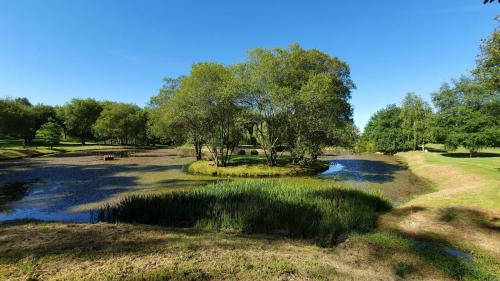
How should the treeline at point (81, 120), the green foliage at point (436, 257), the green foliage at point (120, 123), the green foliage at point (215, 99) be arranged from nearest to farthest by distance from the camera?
1. the green foliage at point (436, 257)
2. the green foliage at point (215, 99)
3. the treeline at point (81, 120)
4. the green foliage at point (120, 123)

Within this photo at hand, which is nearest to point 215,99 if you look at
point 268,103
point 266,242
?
point 268,103

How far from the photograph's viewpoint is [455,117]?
45.6 metres

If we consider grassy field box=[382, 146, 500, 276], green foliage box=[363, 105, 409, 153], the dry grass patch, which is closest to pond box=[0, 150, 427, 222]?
grassy field box=[382, 146, 500, 276]

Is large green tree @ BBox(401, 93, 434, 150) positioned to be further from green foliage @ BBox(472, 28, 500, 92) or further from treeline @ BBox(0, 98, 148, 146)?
treeline @ BBox(0, 98, 148, 146)

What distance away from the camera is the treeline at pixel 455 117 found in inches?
864

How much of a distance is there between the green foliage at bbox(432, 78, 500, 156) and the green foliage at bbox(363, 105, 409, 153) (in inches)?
643

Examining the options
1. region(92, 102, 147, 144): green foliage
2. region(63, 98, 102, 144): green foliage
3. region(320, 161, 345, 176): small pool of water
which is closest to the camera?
region(320, 161, 345, 176): small pool of water

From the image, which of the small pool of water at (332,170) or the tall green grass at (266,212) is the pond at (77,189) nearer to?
the tall green grass at (266,212)

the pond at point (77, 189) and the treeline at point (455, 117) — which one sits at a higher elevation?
the treeline at point (455, 117)

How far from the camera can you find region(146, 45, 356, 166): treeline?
3091 centimetres

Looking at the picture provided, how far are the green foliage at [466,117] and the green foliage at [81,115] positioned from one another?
9451cm

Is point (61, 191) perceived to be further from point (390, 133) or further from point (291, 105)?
point (390, 133)

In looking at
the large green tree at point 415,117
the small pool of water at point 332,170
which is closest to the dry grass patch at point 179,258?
the small pool of water at point 332,170

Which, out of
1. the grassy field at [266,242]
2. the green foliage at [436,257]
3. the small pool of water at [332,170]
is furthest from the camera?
the small pool of water at [332,170]
